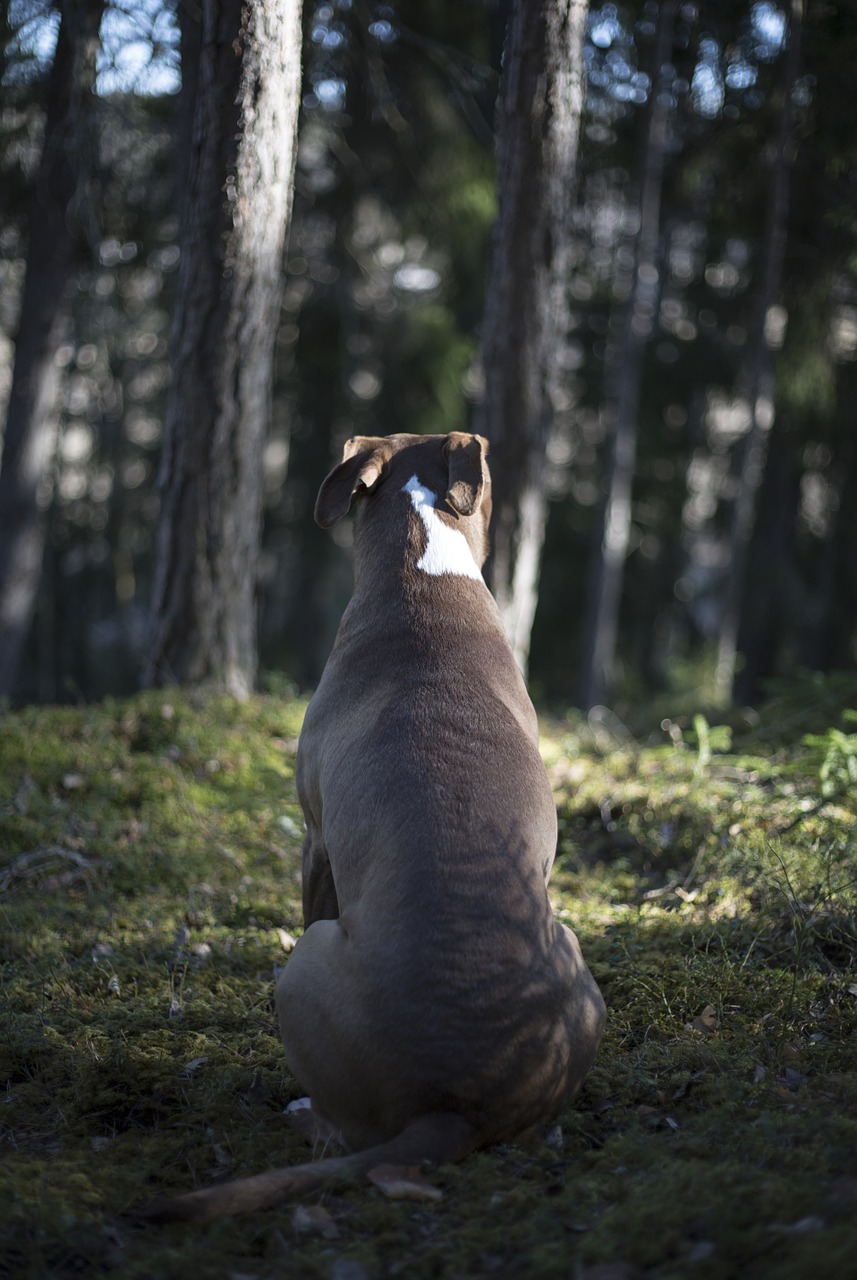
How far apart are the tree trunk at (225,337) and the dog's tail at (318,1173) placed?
502 centimetres

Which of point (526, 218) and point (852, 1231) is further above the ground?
point (526, 218)

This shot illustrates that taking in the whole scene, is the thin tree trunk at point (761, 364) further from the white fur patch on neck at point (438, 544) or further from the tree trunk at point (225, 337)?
the white fur patch on neck at point (438, 544)

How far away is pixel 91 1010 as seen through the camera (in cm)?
475

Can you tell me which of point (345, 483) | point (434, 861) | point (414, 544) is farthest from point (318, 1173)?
point (345, 483)

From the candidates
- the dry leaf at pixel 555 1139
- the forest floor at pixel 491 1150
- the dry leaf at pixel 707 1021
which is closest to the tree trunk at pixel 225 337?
the forest floor at pixel 491 1150

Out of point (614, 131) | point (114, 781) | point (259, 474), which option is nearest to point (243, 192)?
point (259, 474)

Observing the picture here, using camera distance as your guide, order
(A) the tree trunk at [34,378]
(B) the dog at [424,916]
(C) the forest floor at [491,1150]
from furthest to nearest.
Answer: (A) the tree trunk at [34,378], (B) the dog at [424,916], (C) the forest floor at [491,1150]

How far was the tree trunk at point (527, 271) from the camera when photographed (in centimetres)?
713

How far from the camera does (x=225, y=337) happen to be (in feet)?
24.8

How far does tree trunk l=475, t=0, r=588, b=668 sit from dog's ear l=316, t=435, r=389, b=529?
270cm

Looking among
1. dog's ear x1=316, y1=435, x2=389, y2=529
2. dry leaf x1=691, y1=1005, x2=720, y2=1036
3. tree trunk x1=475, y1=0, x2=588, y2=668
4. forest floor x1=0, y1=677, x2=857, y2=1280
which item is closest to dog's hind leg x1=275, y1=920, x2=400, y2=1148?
forest floor x1=0, y1=677, x2=857, y2=1280

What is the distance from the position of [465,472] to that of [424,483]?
0.69 ft

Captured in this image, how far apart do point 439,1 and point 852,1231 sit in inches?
574

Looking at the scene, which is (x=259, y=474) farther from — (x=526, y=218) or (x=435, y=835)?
(x=435, y=835)
